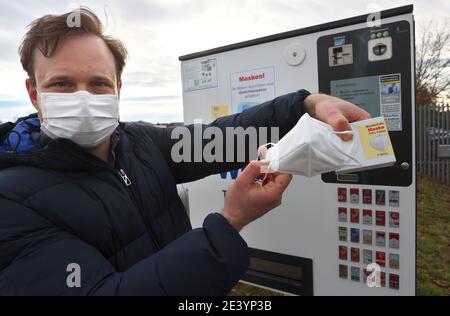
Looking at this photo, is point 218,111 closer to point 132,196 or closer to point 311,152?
point 132,196

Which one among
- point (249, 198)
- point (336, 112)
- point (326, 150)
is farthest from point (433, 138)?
point (249, 198)

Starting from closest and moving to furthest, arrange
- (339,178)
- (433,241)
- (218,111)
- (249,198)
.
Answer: (249,198)
(339,178)
(218,111)
(433,241)

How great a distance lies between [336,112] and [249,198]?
1.80 ft

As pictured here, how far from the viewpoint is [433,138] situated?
7664 millimetres

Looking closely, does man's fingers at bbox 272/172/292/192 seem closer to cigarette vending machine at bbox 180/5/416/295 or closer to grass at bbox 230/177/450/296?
cigarette vending machine at bbox 180/5/416/295

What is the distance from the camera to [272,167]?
1192mm

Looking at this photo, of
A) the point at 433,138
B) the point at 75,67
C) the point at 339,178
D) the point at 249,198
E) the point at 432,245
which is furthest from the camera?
the point at 433,138

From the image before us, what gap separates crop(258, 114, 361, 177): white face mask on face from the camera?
3.82 feet

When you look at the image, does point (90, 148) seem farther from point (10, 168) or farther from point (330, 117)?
point (330, 117)

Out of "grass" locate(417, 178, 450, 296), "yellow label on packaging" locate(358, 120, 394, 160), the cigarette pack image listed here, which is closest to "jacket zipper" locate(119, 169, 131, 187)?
the cigarette pack image

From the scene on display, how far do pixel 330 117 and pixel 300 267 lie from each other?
1.44 meters

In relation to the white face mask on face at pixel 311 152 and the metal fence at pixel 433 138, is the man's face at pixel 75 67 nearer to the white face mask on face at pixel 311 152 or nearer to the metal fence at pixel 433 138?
the white face mask on face at pixel 311 152

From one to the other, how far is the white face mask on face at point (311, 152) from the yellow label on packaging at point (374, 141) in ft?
0.25
